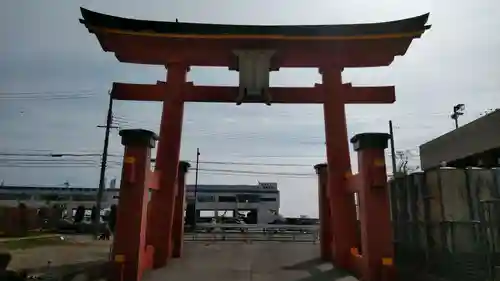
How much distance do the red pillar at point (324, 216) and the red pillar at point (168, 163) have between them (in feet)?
14.1

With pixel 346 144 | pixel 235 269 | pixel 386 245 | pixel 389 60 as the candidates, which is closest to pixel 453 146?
pixel 389 60

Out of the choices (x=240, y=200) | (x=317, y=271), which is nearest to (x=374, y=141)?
(x=317, y=271)

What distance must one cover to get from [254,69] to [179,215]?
477cm

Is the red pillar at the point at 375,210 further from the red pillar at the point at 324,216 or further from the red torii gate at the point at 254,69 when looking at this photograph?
the red pillar at the point at 324,216

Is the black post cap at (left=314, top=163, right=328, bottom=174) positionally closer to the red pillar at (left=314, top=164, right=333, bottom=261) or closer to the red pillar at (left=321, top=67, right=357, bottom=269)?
the red pillar at (left=314, top=164, right=333, bottom=261)

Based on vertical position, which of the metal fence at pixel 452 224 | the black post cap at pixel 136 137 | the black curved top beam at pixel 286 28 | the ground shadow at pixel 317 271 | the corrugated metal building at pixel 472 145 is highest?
the black curved top beam at pixel 286 28

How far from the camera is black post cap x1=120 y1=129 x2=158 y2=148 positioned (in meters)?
7.71

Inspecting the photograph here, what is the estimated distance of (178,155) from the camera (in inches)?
403

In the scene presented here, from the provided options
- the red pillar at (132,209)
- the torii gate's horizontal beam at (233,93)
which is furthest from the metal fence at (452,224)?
the red pillar at (132,209)

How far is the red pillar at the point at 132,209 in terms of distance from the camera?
287 inches

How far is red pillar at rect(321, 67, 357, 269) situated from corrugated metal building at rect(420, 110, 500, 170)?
4.94 metres

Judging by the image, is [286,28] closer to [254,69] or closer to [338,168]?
[254,69]

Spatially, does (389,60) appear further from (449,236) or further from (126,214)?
(126,214)

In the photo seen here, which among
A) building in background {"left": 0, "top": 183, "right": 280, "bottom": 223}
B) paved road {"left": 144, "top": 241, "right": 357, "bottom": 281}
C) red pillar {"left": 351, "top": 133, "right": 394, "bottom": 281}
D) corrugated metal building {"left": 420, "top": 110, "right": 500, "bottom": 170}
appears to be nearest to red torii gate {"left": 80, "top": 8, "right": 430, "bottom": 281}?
paved road {"left": 144, "top": 241, "right": 357, "bottom": 281}
